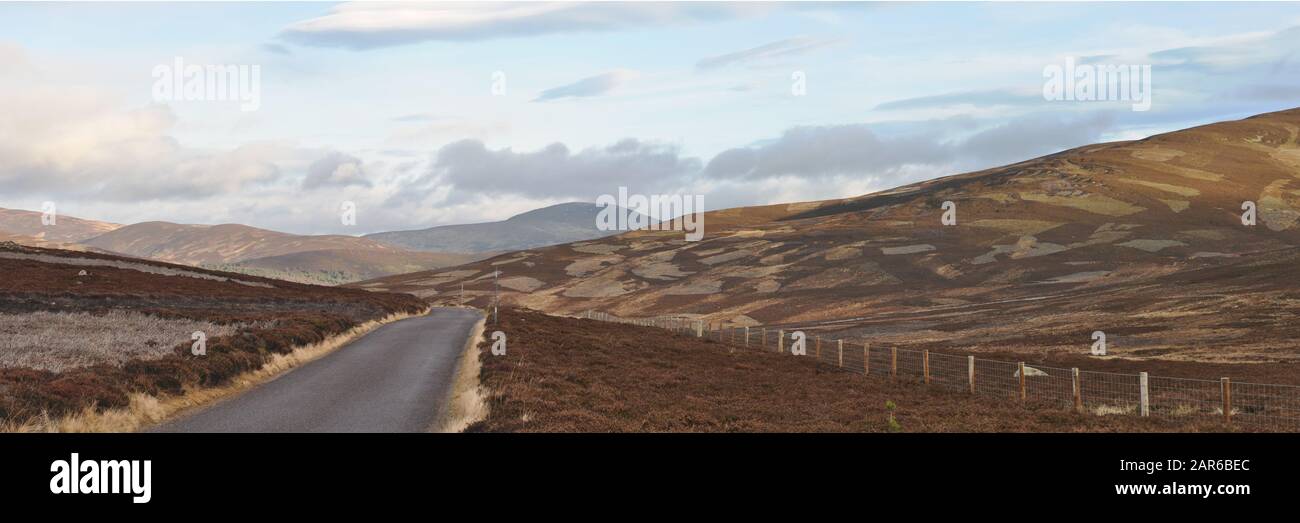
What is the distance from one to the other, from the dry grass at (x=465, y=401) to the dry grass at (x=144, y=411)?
5795 mm

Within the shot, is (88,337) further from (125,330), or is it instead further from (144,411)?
(144,411)

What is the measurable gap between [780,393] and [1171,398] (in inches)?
492

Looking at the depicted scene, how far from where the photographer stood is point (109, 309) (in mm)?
49312

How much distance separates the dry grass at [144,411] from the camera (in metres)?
18.1

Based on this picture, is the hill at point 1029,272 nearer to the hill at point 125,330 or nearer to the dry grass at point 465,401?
the dry grass at point 465,401

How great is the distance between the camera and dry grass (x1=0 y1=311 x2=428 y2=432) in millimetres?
18094

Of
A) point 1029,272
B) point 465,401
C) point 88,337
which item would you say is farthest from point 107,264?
point 1029,272

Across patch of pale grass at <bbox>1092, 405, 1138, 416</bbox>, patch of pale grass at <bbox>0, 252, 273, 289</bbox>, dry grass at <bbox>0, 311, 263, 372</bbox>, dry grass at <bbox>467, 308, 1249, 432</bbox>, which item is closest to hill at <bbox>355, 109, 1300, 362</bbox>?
patch of pale grass at <bbox>1092, 405, 1138, 416</bbox>

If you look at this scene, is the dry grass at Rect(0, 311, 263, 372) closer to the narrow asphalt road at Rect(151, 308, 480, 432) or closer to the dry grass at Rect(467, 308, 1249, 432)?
the narrow asphalt road at Rect(151, 308, 480, 432)

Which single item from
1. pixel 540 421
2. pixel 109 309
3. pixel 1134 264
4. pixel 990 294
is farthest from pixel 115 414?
pixel 1134 264

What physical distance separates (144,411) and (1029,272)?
123m

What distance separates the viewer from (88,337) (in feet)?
112

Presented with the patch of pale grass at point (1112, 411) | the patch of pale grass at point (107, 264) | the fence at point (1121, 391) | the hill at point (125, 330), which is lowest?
the fence at point (1121, 391)

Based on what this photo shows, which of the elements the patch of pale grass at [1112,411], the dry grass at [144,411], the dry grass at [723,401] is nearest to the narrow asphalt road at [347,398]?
the dry grass at [144,411]
